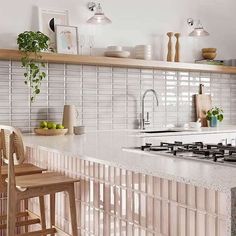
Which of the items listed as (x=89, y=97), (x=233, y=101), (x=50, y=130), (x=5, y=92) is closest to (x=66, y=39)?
(x=89, y=97)

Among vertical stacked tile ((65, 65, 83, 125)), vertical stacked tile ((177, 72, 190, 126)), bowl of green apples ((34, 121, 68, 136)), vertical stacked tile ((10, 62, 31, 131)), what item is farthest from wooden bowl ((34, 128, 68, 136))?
vertical stacked tile ((177, 72, 190, 126))

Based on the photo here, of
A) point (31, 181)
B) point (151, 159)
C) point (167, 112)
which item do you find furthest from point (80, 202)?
point (167, 112)

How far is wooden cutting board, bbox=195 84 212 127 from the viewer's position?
4582 mm

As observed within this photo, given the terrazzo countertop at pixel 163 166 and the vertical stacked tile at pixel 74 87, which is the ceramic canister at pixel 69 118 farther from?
the terrazzo countertop at pixel 163 166

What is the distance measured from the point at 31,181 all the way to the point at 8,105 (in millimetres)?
1395

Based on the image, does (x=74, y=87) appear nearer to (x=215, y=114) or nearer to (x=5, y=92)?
(x=5, y=92)

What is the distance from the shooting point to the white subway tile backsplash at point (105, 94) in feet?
11.7

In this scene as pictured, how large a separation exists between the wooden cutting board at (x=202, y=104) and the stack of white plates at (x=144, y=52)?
865mm

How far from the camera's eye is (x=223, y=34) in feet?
15.8

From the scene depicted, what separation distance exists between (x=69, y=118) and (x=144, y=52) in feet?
3.29

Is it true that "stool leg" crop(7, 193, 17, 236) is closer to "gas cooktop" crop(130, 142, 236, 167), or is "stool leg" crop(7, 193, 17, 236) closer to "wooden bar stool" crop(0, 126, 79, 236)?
"wooden bar stool" crop(0, 126, 79, 236)

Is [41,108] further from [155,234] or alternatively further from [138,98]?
[155,234]

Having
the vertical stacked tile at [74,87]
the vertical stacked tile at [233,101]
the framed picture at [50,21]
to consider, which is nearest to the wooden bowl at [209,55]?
the vertical stacked tile at [233,101]

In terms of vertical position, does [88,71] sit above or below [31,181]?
above
